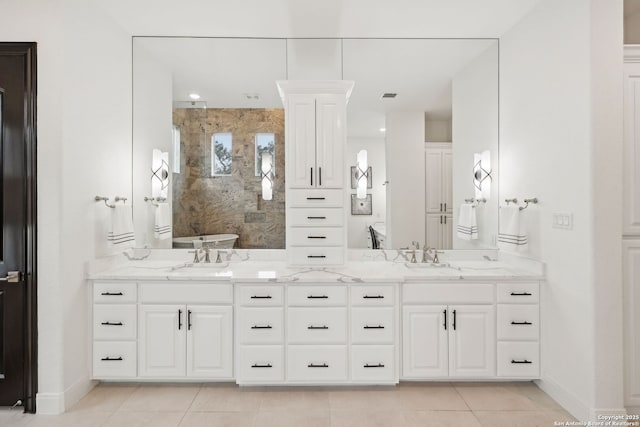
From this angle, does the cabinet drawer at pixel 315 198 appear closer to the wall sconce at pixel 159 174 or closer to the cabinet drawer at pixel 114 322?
the wall sconce at pixel 159 174

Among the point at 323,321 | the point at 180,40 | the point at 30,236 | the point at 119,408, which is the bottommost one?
the point at 119,408

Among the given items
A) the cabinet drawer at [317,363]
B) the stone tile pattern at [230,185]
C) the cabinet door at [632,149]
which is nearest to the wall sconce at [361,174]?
the stone tile pattern at [230,185]

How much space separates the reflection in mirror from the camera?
11.0ft

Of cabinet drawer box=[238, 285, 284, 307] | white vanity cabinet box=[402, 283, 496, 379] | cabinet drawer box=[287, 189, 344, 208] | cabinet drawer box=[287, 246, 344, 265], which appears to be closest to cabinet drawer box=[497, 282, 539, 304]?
white vanity cabinet box=[402, 283, 496, 379]

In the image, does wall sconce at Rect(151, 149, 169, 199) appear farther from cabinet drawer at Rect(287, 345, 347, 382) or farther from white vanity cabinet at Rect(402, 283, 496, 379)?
white vanity cabinet at Rect(402, 283, 496, 379)

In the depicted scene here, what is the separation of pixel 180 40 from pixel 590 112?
125 inches

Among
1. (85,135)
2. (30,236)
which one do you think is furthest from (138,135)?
(30,236)

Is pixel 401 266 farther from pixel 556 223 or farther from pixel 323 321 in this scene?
pixel 556 223

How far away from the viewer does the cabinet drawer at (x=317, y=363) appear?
2725 millimetres

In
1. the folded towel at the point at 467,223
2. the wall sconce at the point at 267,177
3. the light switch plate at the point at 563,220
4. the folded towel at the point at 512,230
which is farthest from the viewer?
the wall sconce at the point at 267,177

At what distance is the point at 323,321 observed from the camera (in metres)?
2.75

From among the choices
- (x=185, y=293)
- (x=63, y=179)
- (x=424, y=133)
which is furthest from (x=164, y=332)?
(x=424, y=133)

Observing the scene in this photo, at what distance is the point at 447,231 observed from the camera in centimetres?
338

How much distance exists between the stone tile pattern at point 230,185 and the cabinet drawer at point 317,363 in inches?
39.2
